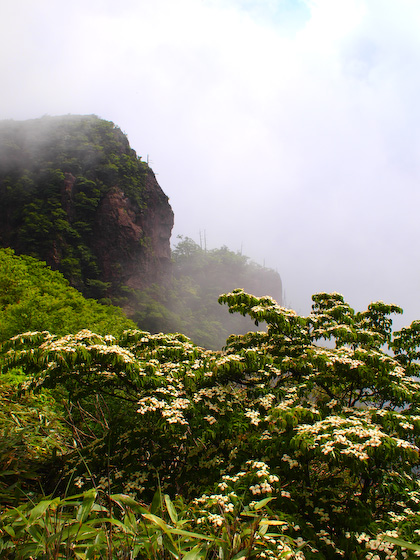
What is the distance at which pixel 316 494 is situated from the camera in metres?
4.07

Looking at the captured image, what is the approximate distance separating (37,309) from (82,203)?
2647 centimetres

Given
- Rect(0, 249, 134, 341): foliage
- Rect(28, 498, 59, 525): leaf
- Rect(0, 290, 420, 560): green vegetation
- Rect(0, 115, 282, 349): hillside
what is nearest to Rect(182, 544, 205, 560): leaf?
Rect(0, 290, 420, 560): green vegetation

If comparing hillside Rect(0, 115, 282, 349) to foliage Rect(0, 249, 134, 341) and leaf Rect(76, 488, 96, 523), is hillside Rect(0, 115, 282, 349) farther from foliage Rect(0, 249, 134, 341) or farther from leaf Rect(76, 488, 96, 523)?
leaf Rect(76, 488, 96, 523)

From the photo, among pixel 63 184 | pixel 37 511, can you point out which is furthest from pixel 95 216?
pixel 37 511

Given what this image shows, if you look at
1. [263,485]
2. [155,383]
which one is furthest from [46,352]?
[263,485]

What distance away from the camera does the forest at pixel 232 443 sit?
9.53 ft

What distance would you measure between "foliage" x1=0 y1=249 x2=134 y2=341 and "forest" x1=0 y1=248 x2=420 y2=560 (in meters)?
4.47

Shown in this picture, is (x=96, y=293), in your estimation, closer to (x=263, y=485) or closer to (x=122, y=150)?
(x=122, y=150)

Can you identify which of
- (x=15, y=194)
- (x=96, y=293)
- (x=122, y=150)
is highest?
(x=122, y=150)

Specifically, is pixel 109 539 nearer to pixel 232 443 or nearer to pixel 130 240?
pixel 232 443

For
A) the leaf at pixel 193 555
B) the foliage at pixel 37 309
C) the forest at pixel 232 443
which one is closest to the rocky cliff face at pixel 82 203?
the foliage at pixel 37 309

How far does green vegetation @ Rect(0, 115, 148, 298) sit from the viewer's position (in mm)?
32375

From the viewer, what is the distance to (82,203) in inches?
1415

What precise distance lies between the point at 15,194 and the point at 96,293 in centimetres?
1309
